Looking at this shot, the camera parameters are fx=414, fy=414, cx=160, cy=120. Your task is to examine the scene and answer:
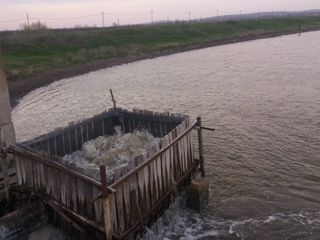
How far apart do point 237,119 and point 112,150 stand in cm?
1191

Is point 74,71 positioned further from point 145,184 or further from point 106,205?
point 106,205

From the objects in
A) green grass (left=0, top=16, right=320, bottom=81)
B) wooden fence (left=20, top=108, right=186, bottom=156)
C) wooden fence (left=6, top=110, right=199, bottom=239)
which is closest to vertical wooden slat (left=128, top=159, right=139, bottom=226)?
wooden fence (left=6, top=110, right=199, bottom=239)

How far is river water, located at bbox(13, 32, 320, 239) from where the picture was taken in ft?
45.2

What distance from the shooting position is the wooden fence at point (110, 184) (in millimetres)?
10633

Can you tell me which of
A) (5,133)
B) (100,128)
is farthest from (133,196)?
(100,128)

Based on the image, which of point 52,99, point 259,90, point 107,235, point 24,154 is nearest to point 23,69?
point 52,99

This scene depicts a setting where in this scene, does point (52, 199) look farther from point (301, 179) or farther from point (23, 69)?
point (23, 69)

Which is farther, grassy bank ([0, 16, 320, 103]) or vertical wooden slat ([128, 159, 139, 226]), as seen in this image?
grassy bank ([0, 16, 320, 103])

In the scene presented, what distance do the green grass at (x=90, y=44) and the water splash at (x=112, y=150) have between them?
27374mm

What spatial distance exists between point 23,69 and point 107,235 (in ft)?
121

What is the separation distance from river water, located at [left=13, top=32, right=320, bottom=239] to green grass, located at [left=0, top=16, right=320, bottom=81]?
16.2ft

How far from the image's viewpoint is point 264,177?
16.9 meters

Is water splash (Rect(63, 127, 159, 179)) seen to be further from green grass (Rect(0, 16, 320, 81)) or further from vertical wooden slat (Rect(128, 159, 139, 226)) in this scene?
green grass (Rect(0, 16, 320, 81))

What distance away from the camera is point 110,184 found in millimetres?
10469
